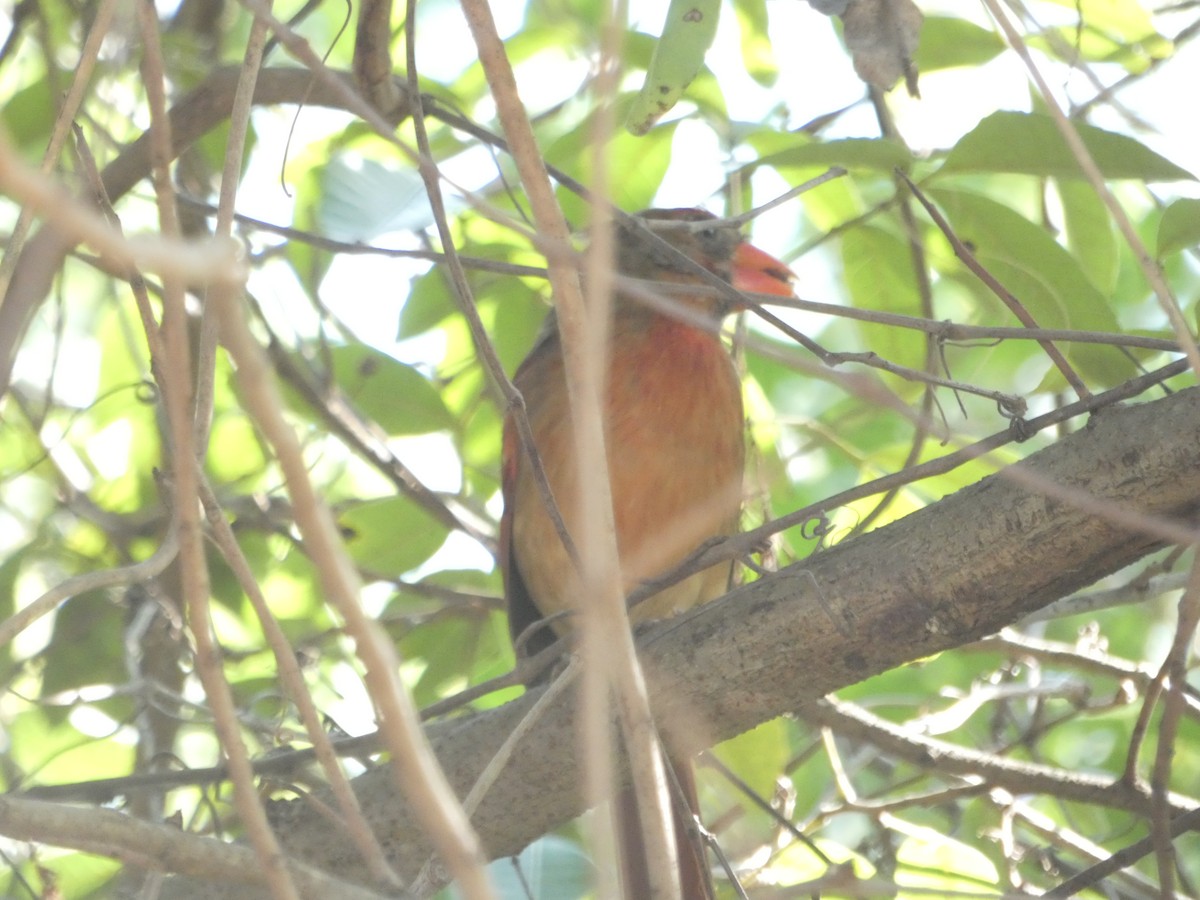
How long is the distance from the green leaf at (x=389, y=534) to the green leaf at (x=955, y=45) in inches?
50.7

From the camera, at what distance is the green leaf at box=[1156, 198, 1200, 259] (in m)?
1.90

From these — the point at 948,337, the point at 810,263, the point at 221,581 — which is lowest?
the point at 948,337

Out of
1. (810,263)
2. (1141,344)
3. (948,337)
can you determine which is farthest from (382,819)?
(810,263)

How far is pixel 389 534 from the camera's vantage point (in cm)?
293

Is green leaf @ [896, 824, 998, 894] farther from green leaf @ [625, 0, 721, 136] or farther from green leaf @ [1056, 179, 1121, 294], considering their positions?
green leaf @ [625, 0, 721, 136]

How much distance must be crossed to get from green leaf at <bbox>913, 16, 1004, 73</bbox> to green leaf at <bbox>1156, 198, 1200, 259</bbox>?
25.1 inches

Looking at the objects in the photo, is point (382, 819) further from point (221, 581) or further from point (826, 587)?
point (221, 581)

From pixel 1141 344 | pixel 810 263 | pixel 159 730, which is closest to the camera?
pixel 1141 344

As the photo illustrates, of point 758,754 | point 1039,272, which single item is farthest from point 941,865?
point 1039,272

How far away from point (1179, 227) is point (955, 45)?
26.9 inches

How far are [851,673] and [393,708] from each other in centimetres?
116

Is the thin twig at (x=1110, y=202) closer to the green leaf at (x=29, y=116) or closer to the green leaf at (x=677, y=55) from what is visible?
the green leaf at (x=677, y=55)

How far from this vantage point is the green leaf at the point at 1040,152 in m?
1.89

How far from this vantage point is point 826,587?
1.86m
